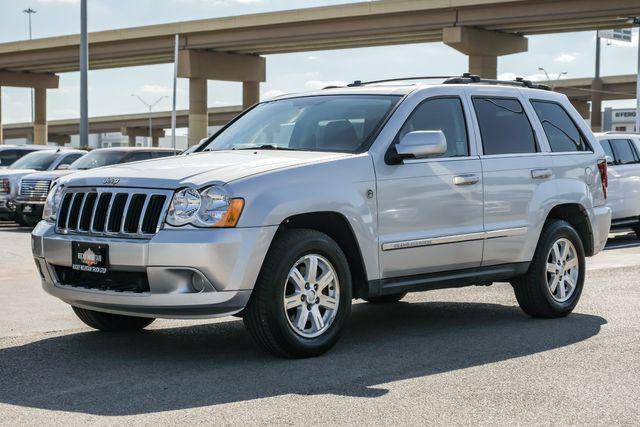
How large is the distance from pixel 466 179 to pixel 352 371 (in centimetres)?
213

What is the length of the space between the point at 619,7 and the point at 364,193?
43358mm

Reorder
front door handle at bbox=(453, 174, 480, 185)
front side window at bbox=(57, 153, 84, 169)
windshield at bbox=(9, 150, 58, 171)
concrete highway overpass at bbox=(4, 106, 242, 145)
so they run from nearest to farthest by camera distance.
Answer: front door handle at bbox=(453, 174, 480, 185) < windshield at bbox=(9, 150, 58, 171) < front side window at bbox=(57, 153, 84, 169) < concrete highway overpass at bbox=(4, 106, 242, 145)

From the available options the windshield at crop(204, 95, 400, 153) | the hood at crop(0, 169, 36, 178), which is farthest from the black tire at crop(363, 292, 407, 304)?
the hood at crop(0, 169, 36, 178)

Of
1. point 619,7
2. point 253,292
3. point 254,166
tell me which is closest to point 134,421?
point 253,292

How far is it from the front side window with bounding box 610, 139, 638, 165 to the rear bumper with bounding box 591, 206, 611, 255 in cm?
869

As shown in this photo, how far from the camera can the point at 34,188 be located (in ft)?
67.1

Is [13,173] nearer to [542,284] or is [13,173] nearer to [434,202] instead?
[542,284]

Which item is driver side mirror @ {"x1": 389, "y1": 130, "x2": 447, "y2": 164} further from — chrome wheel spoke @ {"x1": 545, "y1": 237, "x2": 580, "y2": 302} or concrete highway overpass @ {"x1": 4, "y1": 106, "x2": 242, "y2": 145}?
concrete highway overpass @ {"x1": 4, "y1": 106, "x2": 242, "y2": 145}

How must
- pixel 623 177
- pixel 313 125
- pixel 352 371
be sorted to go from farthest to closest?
pixel 623 177, pixel 313 125, pixel 352 371

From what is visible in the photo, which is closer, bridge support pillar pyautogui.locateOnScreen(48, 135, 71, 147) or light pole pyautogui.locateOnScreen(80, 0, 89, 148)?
light pole pyautogui.locateOnScreen(80, 0, 89, 148)

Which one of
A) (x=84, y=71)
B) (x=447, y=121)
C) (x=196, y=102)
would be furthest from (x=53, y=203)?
(x=196, y=102)

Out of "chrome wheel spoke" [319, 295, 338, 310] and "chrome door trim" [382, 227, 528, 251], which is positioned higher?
"chrome door trim" [382, 227, 528, 251]

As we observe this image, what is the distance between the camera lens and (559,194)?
30.5ft

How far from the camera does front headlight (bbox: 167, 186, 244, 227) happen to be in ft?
22.3
